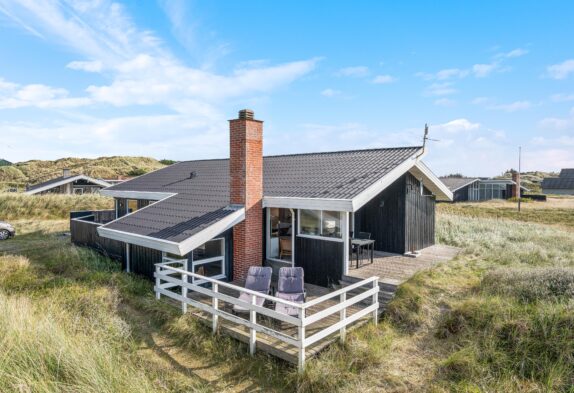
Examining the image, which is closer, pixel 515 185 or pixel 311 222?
pixel 311 222

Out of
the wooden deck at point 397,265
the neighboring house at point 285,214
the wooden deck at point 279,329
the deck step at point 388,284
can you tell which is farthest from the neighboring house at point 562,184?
the wooden deck at point 279,329

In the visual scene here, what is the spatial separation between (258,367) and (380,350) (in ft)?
7.72

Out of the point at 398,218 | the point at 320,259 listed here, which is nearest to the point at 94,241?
the point at 320,259

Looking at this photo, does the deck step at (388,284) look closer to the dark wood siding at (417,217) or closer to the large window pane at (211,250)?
the dark wood siding at (417,217)

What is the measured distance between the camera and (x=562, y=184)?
61.2 m

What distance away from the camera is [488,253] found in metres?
13.4

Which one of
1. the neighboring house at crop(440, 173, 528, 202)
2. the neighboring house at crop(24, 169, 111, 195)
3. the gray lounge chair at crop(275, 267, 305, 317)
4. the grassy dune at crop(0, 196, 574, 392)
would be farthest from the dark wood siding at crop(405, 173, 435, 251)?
the neighboring house at crop(440, 173, 528, 202)

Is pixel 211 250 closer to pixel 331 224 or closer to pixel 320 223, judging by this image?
pixel 320 223

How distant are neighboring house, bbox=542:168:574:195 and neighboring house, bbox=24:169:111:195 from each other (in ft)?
229

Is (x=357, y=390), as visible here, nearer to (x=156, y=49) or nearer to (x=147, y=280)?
(x=147, y=280)

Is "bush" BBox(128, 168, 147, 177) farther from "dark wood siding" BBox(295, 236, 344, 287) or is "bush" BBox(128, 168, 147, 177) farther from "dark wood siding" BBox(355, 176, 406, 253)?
"dark wood siding" BBox(295, 236, 344, 287)

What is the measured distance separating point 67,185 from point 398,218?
36.7 meters

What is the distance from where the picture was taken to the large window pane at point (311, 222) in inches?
422

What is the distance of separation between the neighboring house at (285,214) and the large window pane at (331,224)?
1.2 inches
